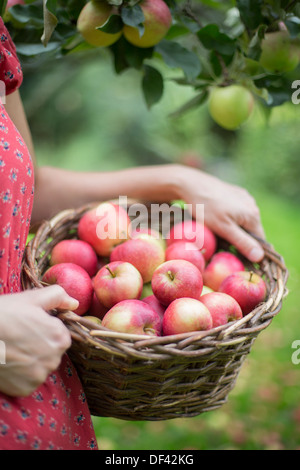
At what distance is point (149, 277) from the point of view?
1.03m

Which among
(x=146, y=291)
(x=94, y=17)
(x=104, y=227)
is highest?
(x=94, y=17)

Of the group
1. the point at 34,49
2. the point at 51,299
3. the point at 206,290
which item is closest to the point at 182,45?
the point at 34,49

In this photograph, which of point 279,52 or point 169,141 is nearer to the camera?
point 279,52

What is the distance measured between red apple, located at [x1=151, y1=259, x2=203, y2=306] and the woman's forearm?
27 cm

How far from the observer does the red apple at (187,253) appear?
1009 millimetres

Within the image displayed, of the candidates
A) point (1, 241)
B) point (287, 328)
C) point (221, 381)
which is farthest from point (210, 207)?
point (287, 328)

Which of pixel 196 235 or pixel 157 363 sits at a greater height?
pixel 157 363

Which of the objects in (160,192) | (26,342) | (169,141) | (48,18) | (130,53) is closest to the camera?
(26,342)

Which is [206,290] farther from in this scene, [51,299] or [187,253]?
[51,299]

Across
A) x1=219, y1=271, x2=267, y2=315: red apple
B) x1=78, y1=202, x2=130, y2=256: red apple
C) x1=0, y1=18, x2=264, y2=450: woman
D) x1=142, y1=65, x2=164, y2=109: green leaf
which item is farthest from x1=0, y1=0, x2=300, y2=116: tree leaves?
x1=219, y1=271, x2=267, y2=315: red apple

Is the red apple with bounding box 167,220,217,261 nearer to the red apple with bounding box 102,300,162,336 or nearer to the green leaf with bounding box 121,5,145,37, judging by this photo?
the red apple with bounding box 102,300,162,336

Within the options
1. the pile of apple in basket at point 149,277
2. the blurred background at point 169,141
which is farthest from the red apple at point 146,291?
the blurred background at point 169,141

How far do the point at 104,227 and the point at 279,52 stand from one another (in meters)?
0.52

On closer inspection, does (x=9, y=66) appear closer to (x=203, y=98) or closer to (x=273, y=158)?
(x=203, y=98)
